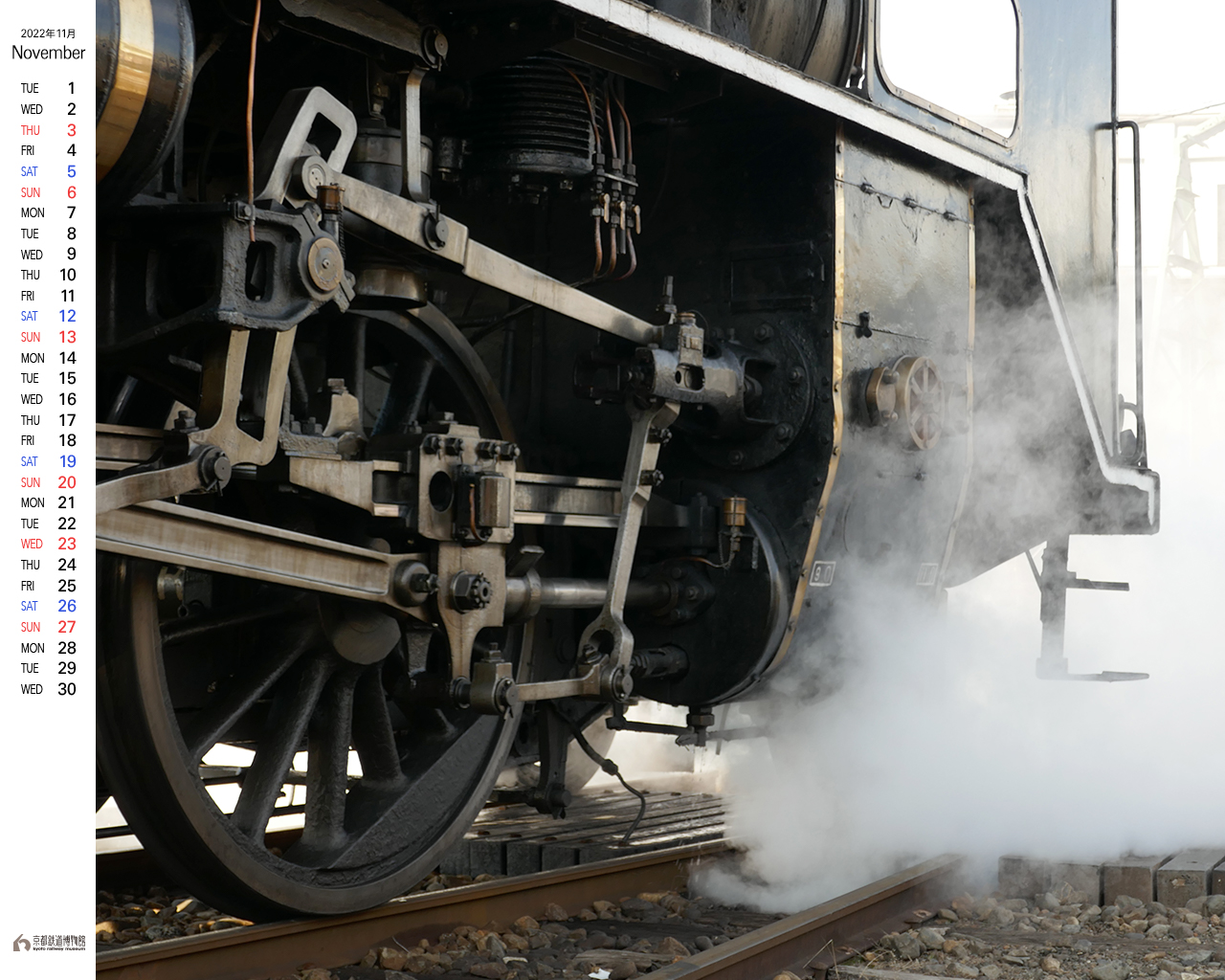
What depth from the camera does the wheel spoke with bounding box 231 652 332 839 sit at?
3.57m

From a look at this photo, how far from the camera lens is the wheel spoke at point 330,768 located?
3758 millimetres

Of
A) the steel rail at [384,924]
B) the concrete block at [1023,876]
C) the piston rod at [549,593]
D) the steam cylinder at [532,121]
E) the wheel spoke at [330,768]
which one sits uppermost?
the steam cylinder at [532,121]

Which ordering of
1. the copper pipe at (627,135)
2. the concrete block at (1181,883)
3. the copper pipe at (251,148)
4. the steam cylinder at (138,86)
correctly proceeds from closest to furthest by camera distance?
the steam cylinder at (138,86), the copper pipe at (251,148), the copper pipe at (627,135), the concrete block at (1181,883)

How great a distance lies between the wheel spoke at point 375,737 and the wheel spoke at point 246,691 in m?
0.30

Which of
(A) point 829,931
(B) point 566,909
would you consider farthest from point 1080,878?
(B) point 566,909

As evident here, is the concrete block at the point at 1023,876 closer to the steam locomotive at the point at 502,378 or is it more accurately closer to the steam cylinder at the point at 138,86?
the steam locomotive at the point at 502,378

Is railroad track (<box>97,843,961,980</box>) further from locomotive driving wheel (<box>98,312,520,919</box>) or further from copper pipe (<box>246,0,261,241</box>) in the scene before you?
copper pipe (<box>246,0,261,241</box>)

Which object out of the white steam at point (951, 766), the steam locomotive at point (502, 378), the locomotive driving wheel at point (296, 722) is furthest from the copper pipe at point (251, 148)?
the white steam at point (951, 766)

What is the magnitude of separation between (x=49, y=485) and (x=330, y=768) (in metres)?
1.77

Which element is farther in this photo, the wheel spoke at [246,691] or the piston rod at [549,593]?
the piston rod at [549,593]

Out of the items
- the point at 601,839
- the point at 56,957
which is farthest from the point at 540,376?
the point at 56,957

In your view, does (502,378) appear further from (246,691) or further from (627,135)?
(246,691)

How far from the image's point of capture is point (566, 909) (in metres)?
4.02

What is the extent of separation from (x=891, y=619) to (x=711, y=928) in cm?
136
